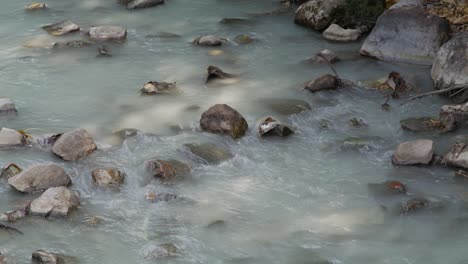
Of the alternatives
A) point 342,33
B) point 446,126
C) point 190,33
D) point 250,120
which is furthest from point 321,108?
point 190,33

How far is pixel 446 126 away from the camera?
7629mm

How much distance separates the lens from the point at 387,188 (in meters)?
6.69

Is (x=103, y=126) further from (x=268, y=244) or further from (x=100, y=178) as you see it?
(x=268, y=244)

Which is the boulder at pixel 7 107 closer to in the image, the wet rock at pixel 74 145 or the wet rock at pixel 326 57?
the wet rock at pixel 74 145

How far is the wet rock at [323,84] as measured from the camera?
8.55 m

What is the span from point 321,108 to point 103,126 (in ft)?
7.17

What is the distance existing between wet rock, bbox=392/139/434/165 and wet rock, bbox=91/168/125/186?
7.83 feet

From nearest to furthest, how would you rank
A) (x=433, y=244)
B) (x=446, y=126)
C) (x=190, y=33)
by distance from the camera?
(x=433, y=244) < (x=446, y=126) < (x=190, y=33)

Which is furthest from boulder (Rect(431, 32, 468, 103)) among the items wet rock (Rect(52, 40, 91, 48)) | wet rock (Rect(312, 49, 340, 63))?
wet rock (Rect(52, 40, 91, 48))

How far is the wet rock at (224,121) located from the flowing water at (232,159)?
0.10 m

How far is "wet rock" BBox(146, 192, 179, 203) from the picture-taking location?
652 centimetres

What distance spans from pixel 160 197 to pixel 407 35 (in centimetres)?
405

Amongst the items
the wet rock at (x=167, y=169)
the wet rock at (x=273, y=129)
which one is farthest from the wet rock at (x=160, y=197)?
the wet rock at (x=273, y=129)

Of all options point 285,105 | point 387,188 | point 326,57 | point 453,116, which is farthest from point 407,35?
point 387,188
